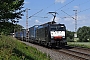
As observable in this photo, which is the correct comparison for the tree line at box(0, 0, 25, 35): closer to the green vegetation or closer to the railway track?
the green vegetation

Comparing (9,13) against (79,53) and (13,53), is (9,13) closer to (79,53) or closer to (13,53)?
(13,53)

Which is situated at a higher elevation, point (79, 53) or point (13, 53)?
point (13, 53)

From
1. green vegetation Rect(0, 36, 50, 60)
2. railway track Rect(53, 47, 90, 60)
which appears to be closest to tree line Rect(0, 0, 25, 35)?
green vegetation Rect(0, 36, 50, 60)

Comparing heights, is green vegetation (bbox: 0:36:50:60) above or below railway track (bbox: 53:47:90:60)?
above

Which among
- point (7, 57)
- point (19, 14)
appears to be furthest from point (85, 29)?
point (7, 57)

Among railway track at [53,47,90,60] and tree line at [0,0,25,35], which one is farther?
railway track at [53,47,90,60]

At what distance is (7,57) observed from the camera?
434 inches

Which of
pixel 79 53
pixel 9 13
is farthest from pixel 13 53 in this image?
pixel 79 53

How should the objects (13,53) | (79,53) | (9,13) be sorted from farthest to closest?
(79,53)
(9,13)
(13,53)

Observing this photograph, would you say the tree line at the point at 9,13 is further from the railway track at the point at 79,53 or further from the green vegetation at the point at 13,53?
the railway track at the point at 79,53

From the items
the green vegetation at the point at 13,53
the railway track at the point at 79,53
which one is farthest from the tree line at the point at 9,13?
the railway track at the point at 79,53

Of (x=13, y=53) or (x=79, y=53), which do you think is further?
(x=79, y=53)

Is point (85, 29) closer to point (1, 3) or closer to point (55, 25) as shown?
point (55, 25)

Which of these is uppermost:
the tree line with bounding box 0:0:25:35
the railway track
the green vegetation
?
the tree line with bounding box 0:0:25:35
